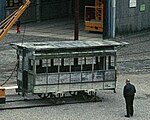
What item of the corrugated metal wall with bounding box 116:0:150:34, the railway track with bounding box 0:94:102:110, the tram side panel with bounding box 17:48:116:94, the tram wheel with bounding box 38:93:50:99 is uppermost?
the corrugated metal wall with bounding box 116:0:150:34

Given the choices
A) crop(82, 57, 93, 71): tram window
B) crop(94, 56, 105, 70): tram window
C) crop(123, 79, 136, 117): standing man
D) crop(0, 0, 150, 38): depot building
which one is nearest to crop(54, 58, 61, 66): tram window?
crop(82, 57, 93, 71): tram window

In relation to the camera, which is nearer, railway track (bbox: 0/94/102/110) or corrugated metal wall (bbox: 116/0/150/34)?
railway track (bbox: 0/94/102/110)

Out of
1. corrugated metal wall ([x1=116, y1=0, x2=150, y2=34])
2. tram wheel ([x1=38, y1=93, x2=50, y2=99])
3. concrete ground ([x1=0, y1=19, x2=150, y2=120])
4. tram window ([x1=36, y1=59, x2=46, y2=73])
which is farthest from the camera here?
corrugated metal wall ([x1=116, y1=0, x2=150, y2=34])

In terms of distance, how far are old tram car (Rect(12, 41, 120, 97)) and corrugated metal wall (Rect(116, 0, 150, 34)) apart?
2239cm

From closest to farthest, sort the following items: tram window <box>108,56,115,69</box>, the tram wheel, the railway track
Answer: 1. the railway track
2. the tram wheel
3. tram window <box>108,56,115,69</box>

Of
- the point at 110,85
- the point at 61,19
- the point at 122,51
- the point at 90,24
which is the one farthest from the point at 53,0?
the point at 110,85

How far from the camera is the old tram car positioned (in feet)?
84.2

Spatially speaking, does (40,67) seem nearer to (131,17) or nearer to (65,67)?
(65,67)

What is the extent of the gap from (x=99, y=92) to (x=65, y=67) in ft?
9.18

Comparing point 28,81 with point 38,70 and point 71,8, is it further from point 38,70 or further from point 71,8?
point 71,8

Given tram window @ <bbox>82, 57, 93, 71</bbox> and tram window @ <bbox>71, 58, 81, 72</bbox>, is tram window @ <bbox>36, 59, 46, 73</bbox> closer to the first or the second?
tram window @ <bbox>71, 58, 81, 72</bbox>

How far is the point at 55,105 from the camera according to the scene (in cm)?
2552

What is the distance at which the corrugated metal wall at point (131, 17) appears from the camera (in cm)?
4953

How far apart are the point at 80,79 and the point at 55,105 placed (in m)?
1.77
